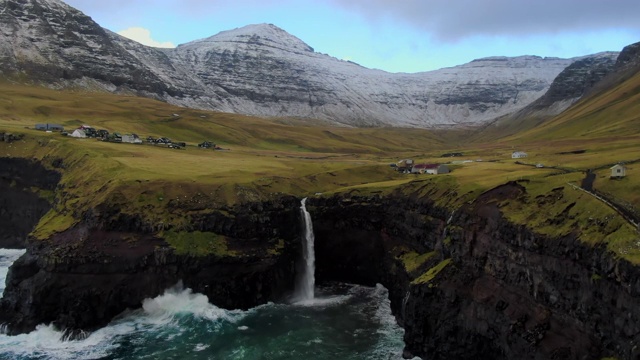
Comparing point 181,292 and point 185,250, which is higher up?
point 185,250

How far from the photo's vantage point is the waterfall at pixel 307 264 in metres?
82.9

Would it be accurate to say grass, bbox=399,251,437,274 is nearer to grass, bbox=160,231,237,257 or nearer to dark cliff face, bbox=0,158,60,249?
grass, bbox=160,231,237,257

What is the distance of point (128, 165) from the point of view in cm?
9688

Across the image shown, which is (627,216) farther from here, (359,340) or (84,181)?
(84,181)

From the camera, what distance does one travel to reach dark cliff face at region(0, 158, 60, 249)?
10631 cm

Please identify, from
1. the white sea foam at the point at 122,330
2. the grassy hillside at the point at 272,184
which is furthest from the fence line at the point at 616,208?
the white sea foam at the point at 122,330

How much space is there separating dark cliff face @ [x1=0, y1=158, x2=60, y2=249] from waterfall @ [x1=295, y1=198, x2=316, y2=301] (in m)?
54.6

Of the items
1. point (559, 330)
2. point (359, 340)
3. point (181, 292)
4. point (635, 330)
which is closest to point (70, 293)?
point (181, 292)

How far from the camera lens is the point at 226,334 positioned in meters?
66.6

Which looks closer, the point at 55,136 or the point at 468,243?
the point at 468,243

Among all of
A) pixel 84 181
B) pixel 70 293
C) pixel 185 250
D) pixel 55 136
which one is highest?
pixel 55 136

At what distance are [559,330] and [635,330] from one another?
9.14m

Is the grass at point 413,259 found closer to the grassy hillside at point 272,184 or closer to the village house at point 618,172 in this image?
the grassy hillside at point 272,184

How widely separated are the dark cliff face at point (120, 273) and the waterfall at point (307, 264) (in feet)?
7.39
